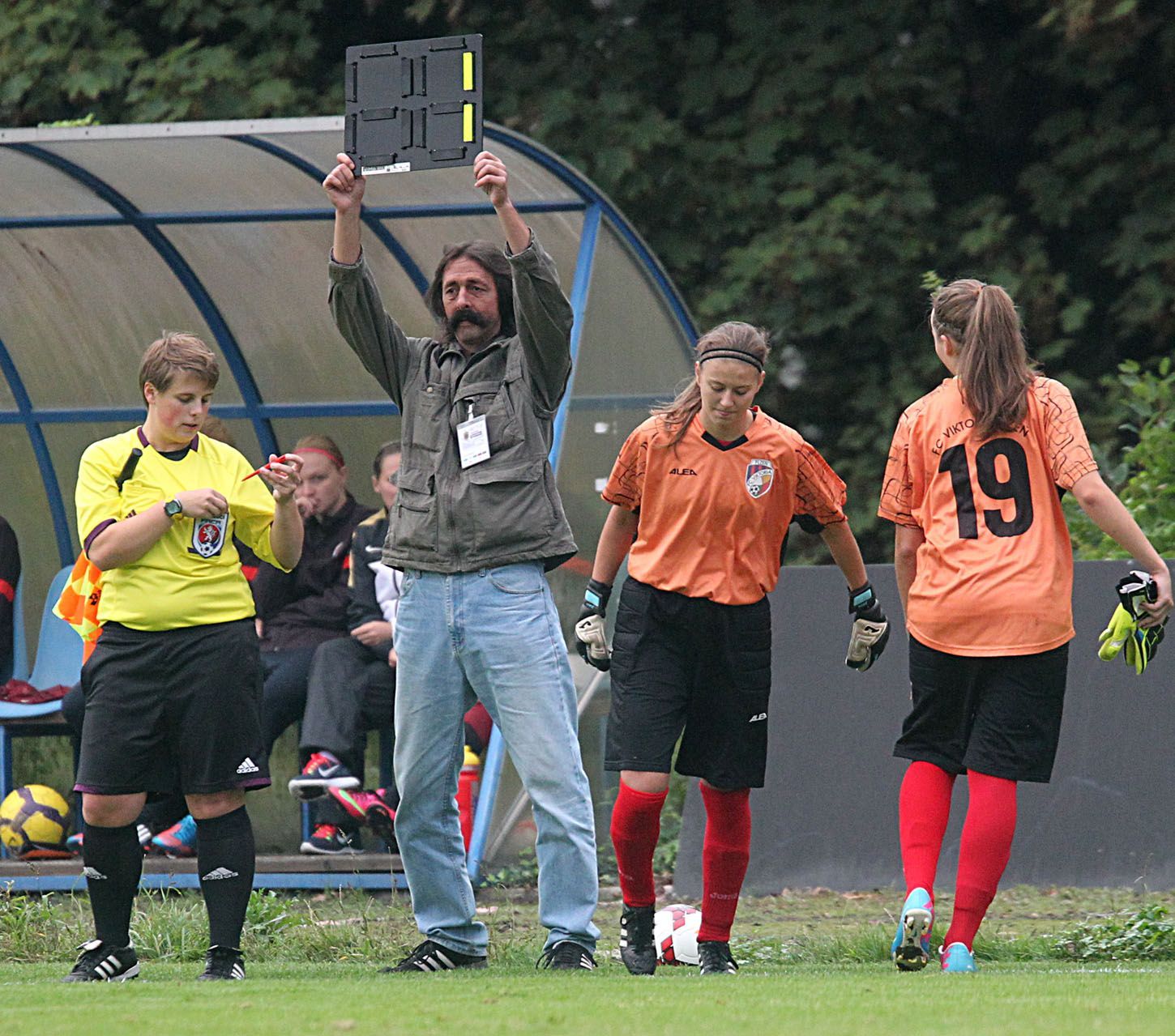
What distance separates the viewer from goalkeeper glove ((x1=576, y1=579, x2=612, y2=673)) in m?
5.82

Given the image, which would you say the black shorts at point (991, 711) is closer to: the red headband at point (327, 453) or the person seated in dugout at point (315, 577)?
the person seated in dugout at point (315, 577)

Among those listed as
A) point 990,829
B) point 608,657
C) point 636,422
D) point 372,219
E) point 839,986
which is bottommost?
point 839,986

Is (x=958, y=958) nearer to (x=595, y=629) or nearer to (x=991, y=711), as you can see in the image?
(x=991, y=711)

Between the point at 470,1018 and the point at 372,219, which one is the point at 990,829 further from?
the point at 372,219

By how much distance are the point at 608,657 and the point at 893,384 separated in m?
7.06

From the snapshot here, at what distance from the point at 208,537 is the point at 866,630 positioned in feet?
6.15

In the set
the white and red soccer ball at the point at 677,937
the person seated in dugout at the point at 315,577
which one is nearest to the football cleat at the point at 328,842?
the person seated in dugout at the point at 315,577

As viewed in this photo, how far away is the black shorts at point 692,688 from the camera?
5.57 metres

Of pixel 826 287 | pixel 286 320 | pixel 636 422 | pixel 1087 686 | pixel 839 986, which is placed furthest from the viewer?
pixel 826 287

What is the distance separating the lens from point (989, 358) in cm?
552

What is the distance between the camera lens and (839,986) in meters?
5.05

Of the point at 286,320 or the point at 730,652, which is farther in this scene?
the point at 286,320

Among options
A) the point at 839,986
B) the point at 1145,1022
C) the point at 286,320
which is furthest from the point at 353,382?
the point at 1145,1022

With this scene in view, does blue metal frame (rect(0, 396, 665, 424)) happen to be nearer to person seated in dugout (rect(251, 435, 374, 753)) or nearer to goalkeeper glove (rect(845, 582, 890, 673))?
person seated in dugout (rect(251, 435, 374, 753))
